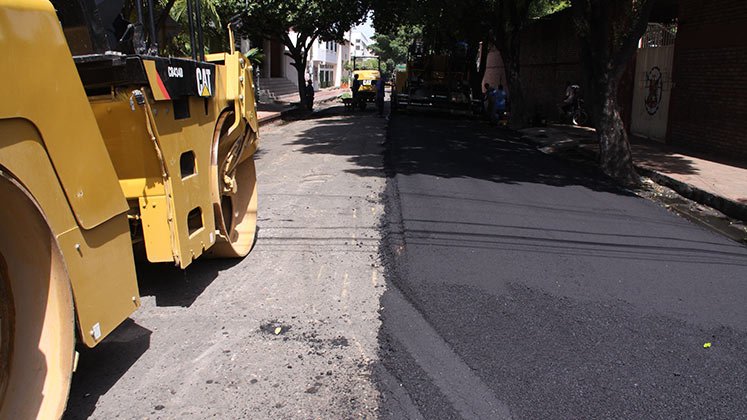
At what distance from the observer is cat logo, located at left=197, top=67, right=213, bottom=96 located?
15.1ft

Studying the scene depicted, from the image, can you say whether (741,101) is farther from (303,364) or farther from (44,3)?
(44,3)

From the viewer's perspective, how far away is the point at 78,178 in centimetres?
282

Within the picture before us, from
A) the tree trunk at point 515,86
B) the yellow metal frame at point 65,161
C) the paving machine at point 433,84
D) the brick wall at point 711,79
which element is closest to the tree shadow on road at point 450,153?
the tree trunk at point 515,86

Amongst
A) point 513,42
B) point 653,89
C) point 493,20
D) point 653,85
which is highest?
point 493,20

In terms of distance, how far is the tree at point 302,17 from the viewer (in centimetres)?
2361

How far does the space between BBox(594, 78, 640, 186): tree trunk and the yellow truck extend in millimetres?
8698

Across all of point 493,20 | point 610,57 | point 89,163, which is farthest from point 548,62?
point 89,163

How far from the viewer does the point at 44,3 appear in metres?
2.62

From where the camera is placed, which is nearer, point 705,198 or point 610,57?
point 705,198

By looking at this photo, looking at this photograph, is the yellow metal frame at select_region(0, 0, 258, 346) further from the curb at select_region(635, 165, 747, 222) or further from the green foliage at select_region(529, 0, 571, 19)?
the green foliage at select_region(529, 0, 571, 19)

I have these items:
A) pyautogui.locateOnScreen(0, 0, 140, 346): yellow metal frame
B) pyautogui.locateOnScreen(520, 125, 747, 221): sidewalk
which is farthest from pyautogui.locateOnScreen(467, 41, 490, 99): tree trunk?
pyautogui.locateOnScreen(0, 0, 140, 346): yellow metal frame

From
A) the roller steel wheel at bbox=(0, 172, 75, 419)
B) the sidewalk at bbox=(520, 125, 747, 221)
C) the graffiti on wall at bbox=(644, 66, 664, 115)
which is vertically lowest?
the sidewalk at bbox=(520, 125, 747, 221)

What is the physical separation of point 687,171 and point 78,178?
36.5 feet

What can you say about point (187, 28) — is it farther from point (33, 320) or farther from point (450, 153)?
point (33, 320)
